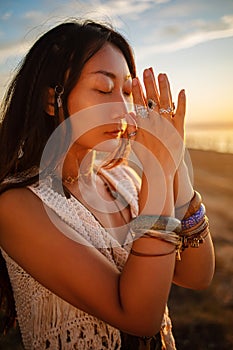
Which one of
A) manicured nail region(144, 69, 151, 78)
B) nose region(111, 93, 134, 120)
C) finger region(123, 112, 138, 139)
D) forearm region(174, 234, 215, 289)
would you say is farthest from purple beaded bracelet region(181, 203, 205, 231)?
manicured nail region(144, 69, 151, 78)

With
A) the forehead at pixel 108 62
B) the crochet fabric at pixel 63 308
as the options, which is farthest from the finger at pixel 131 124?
the crochet fabric at pixel 63 308

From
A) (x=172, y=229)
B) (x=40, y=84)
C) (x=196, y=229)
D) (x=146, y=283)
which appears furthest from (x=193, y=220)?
(x=40, y=84)

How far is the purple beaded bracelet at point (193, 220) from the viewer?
2166mm

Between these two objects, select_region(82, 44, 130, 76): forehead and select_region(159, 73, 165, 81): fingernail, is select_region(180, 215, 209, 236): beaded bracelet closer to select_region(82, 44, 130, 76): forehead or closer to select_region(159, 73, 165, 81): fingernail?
select_region(159, 73, 165, 81): fingernail

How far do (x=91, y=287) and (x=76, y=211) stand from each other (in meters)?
0.44

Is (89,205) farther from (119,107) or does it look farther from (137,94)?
(137,94)

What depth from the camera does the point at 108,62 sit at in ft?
7.48

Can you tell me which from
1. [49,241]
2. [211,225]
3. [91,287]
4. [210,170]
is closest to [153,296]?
[91,287]

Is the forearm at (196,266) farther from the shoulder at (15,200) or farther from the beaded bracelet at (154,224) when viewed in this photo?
the shoulder at (15,200)

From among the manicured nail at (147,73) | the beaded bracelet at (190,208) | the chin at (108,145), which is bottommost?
the beaded bracelet at (190,208)

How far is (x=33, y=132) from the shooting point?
7.59 ft

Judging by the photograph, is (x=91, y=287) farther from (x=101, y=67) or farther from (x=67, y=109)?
(x=101, y=67)

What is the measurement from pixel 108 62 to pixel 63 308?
3.86 ft

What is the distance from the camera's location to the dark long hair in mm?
2277
